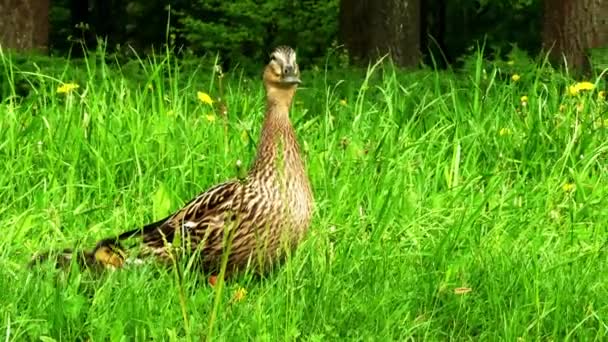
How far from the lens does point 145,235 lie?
17.4 ft

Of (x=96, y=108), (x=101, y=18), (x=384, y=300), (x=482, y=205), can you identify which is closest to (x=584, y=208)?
(x=482, y=205)

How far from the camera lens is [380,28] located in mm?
13875

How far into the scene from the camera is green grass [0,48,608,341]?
4.71 m

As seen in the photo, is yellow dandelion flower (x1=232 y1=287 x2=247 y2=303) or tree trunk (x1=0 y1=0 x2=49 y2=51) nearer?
yellow dandelion flower (x1=232 y1=287 x2=247 y2=303)

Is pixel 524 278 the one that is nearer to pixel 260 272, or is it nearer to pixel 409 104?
pixel 260 272

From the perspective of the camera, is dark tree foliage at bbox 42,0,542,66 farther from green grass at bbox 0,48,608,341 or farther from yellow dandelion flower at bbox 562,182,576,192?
yellow dandelion flower at bbox 562,182,576,192

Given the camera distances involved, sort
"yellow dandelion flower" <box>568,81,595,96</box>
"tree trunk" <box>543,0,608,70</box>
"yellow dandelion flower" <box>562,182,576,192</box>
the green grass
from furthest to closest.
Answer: "tree trunk" <box>543,0,608,70</box> < "yellow dandelion flower" <box>568,81,595,96</box> < "yellow dandelion flower" <box>562,182,576,192</box> < the green grass

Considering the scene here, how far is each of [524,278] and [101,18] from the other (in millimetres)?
18626

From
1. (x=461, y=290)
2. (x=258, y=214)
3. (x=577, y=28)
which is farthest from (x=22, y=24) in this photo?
(x=461, y=290)

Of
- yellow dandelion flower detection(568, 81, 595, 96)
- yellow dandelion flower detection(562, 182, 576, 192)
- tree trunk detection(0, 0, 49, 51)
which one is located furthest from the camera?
tree trunk detection(0, 0, 49, 51)

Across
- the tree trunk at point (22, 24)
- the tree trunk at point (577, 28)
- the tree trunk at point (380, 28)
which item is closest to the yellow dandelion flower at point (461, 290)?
the tree trunk at point (577, 28)

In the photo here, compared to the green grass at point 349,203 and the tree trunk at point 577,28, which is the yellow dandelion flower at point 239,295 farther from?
the tree trunk at point 577,28

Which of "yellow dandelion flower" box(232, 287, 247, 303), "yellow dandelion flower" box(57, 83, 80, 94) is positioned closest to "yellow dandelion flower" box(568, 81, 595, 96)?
"yellow dandelion flower" box(57, 83, 80, 94)

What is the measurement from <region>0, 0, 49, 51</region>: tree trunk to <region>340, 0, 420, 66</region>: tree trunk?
3315 mm
